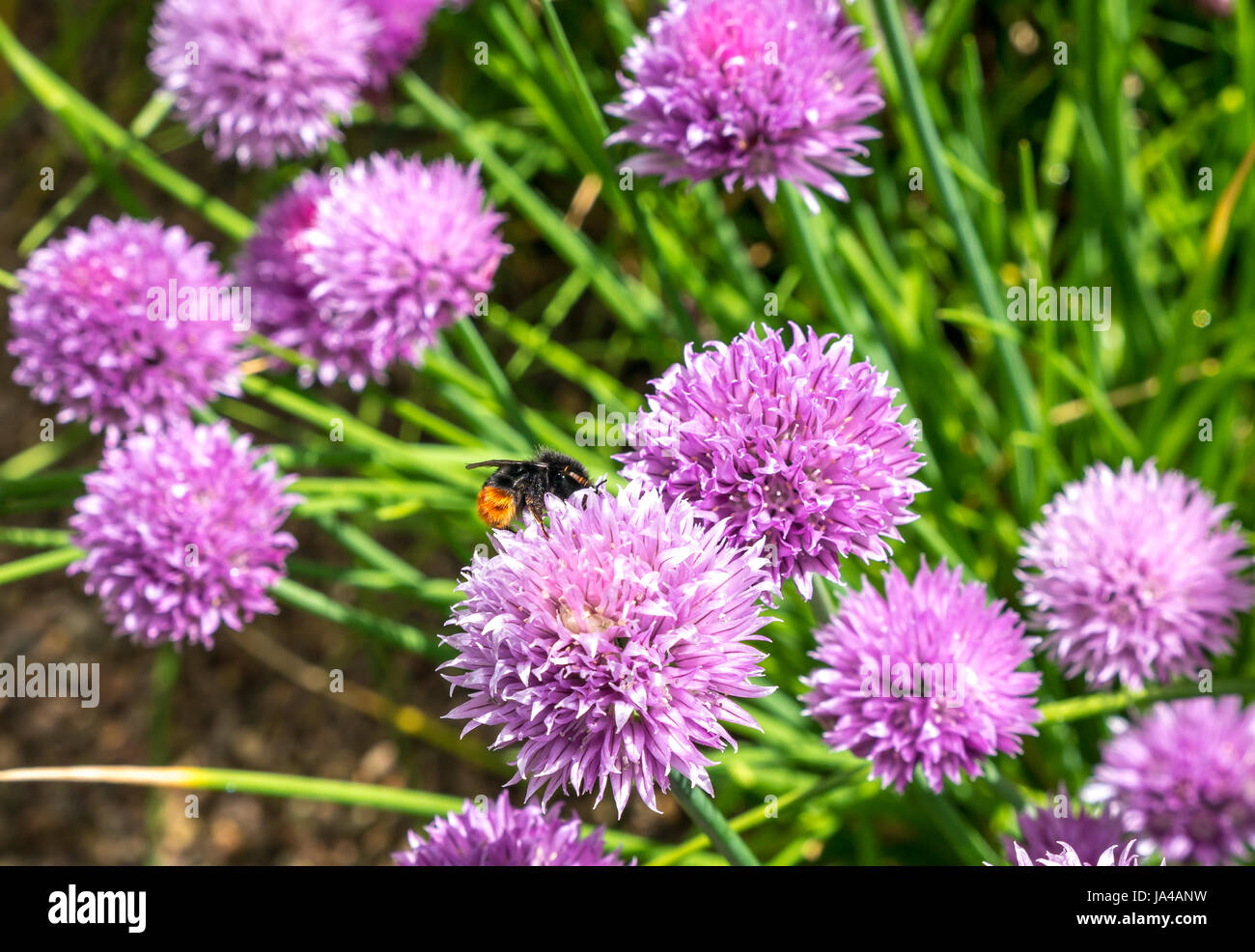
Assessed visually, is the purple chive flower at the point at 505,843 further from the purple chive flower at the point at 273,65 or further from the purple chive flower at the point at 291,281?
the purple chive flower at the point at 273,65

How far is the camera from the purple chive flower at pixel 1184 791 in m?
1.45

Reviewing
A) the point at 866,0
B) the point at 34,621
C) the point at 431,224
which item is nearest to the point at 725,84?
the point at 431,224

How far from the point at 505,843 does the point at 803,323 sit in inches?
50.0

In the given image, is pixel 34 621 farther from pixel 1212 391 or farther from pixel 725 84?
pixel 1212 391

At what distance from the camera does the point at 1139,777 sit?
1476mm

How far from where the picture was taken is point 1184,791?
1.47 meters

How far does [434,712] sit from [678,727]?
189 centimetres

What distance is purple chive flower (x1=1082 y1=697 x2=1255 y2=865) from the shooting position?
4.77 feet

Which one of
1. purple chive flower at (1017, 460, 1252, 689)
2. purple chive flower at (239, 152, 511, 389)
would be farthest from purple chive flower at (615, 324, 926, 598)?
purple chive flower at (239, 152, 511, 389)

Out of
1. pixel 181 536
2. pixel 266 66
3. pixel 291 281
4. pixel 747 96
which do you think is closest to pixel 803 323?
pixel 747 96

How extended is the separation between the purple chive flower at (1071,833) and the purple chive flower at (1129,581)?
18 centimetres

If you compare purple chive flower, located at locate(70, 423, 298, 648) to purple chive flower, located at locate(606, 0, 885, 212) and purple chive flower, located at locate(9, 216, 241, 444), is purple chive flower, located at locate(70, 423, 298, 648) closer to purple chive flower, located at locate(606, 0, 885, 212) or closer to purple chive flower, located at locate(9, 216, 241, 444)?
purple chive flower, located at locate(9, 216, 241, 444)

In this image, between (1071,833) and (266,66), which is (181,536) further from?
(1071,833)

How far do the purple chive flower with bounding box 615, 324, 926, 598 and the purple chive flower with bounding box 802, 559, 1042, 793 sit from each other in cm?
18
